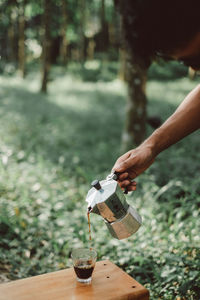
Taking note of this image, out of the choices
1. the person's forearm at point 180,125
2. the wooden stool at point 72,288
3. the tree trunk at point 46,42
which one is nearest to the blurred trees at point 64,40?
the tree trunk at point 46,42

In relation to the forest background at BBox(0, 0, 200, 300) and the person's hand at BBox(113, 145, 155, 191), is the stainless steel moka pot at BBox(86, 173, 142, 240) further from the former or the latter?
the forest background at BBox(0, 0, 200, 300)

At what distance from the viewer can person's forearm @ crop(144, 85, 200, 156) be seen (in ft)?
7.30

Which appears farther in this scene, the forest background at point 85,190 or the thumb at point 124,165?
the forest background at point 85,190

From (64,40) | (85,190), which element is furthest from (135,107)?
(64,40)

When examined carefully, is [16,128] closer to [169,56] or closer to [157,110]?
[157,110]

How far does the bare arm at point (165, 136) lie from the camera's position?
223cm

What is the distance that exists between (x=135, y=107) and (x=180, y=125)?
180 inches

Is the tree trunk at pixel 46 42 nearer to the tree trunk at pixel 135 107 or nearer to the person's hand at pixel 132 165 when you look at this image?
the tree trunk at pixel 135 107

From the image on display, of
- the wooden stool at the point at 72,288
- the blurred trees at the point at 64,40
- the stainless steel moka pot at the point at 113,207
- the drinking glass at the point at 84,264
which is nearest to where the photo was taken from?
the stainless steel moka pot at the point at 113,207

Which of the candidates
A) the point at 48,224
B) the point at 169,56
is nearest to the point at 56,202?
the point at 48,224

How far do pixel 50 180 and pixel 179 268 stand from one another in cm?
271

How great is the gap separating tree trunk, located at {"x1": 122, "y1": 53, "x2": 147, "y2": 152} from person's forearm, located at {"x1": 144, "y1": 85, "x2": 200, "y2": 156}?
4.32m

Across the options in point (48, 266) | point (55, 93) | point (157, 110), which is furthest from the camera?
point (55, 93)

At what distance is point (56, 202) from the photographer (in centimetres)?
484
